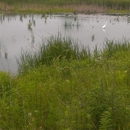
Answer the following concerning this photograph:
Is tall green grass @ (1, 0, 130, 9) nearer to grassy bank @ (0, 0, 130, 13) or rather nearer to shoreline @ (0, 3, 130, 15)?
grassy bank @ (0, 0, 130, 13)

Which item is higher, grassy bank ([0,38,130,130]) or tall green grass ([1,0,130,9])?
tall green grass ([1,0,130,9])

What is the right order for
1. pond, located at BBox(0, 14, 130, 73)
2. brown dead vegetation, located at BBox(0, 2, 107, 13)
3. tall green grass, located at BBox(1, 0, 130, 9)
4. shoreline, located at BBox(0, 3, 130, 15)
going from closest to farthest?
pond, located at BBox(0, 14, 130, 73)
shoreline, located at BBox(0, 3, 130, 15)
brown dead vegetation, located at BBox(0, 2, 107, 13)
tall green grass, located at BBox(1, 0, 130, 9)

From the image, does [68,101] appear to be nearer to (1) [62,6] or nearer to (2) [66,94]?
(2) [66,94]

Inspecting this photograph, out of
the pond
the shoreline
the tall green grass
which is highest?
the tall green grass

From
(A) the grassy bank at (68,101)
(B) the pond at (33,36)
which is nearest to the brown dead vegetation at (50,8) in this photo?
(B) the pond at (33,36)

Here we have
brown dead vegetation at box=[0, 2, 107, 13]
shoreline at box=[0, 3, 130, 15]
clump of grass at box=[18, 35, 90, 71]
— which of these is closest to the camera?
clump of grass at box=[18, 35, 90, 71]

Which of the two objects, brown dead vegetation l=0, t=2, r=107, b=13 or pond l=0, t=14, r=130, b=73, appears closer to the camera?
pond l=0, t=14, r=130, b=73

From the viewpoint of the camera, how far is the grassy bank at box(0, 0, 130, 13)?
71.2 feet

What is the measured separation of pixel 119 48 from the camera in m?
7.75

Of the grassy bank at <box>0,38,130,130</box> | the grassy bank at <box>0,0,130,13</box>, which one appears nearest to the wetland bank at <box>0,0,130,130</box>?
the grassy bank at <box>0,38,130,130</box>

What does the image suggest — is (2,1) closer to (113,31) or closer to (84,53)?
(113,31)

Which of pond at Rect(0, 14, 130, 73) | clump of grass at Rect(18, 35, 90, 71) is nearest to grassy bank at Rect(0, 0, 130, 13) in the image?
pond at Rect(0, 14, 130, 73)

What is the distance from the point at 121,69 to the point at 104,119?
9.20 feet

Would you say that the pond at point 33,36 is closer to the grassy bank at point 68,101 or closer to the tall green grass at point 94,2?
the grassy bank at point 68,101
